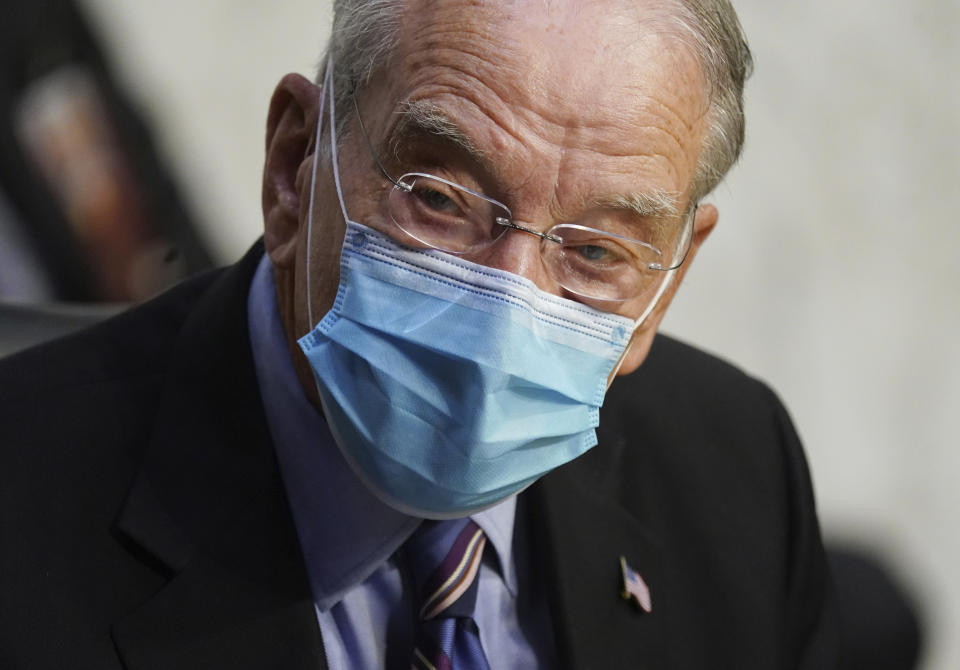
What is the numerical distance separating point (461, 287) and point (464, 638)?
0.62 meters

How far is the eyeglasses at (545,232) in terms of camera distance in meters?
1.70

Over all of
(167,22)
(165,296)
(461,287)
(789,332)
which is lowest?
(789,332)

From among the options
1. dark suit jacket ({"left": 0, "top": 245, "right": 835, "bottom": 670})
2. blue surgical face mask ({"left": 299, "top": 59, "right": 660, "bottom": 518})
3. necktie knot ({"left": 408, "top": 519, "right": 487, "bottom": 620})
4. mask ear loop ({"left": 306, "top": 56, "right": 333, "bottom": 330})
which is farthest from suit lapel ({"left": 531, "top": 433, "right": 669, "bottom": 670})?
mask ear loop ({"left": 306, "top": 56, "right": 333, "bottom": 330})

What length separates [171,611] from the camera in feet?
5.73

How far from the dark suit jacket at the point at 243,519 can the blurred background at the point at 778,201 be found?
199cm

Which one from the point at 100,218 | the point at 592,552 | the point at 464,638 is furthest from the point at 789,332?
the point at 464,638

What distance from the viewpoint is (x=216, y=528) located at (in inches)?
72.9

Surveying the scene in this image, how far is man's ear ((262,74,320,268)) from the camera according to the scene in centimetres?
191

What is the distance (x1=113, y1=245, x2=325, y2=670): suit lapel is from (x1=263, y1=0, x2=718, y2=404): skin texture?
27cm

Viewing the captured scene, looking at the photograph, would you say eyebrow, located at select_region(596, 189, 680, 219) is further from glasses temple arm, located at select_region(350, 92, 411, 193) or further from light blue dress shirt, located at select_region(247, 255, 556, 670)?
light blue dress shirt, located at select_region(247, 255, 556, 670)

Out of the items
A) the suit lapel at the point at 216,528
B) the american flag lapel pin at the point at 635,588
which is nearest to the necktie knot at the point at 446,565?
the suit lapel at the point at 216,528

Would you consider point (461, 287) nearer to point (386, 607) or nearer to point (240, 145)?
point (386, 607)

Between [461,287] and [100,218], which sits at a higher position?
[461,287]

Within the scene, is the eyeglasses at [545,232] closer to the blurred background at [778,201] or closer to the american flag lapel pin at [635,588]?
the american flag lapel pin at [635,588]
